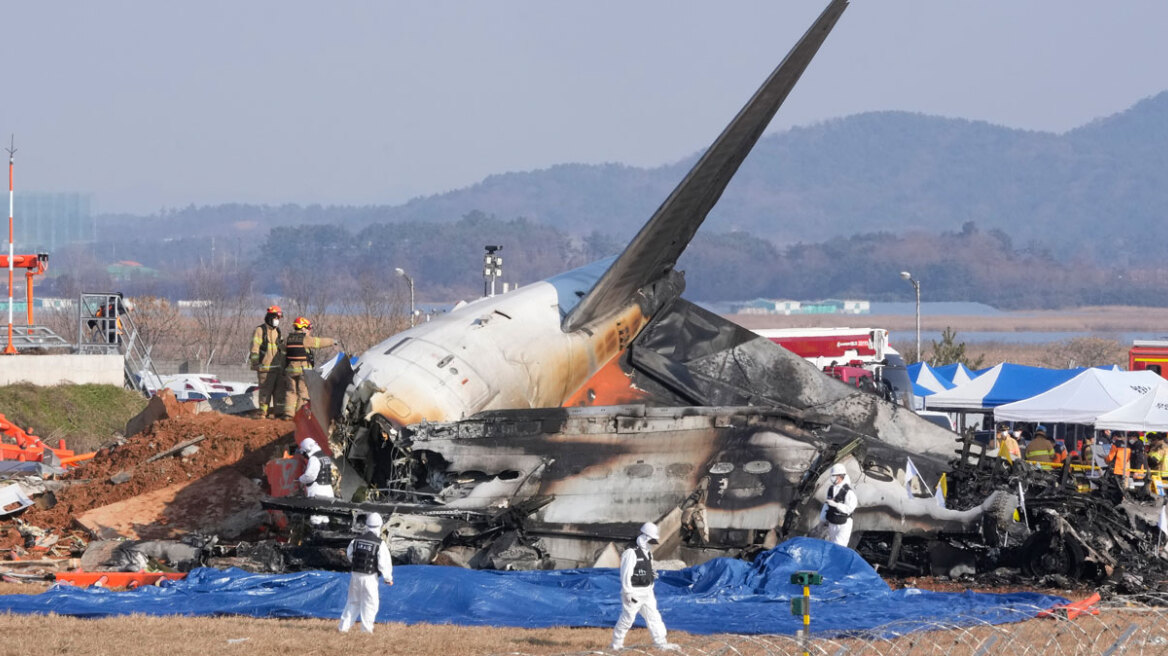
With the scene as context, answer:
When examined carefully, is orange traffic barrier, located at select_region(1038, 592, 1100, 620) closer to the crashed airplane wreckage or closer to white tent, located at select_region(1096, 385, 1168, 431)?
the crashed airplane wreckage

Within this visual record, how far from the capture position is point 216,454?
2527cm

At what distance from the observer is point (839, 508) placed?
18.9m

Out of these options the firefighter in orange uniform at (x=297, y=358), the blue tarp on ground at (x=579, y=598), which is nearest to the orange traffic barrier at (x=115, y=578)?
the blue tarp on ground at (x=579, y=598)

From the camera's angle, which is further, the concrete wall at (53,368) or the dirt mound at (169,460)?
the concrete wall at (53,368)

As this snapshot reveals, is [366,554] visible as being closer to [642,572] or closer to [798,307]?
[642,572]

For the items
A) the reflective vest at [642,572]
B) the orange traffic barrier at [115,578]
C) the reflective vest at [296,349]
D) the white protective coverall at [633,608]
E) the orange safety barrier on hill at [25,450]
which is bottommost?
the orange traffic barrier at [115,578]

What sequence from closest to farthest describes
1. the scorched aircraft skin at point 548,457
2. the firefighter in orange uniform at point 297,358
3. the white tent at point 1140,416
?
the scorched aircraft skin at point 548,457 < the firefighter in orange uniform at point 297,358 < the white tent at point 1140,416

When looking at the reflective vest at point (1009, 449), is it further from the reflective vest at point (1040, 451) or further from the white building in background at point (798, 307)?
the white building in background at point (798, 307)

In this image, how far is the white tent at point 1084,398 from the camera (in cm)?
3700

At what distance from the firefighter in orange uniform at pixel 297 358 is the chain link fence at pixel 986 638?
11.7m

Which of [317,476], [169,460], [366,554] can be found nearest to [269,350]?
[169,460]

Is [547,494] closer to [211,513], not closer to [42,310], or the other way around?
[211,513]

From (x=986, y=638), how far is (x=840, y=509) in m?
5.75

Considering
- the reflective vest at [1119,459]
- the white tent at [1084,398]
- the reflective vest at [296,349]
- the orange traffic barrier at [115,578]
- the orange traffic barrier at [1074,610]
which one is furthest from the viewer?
the white tent at [1084,398]
